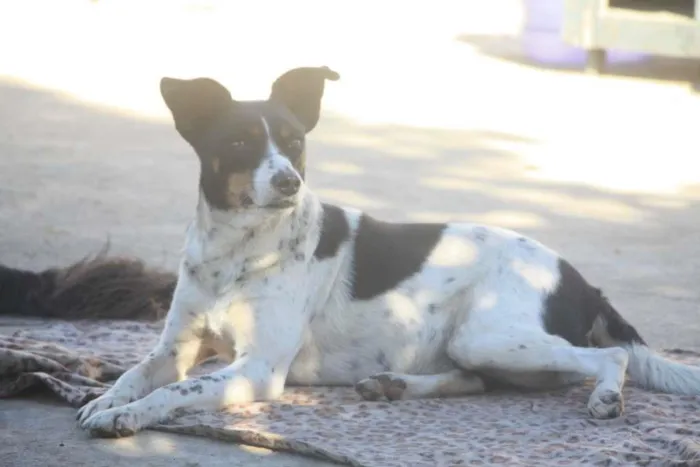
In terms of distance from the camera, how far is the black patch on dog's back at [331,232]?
4.81 metres

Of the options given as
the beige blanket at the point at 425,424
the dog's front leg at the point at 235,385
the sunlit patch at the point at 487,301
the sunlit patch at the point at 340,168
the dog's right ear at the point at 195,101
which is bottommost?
the beige blanket at the point at 425,424

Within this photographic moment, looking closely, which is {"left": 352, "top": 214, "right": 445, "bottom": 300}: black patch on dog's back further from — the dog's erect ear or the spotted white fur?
the dog's erect ear

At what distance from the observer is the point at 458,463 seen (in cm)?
403

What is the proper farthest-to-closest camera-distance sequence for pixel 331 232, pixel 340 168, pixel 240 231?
pixel 340 168 < pixel 331 232 < pixel 240 231

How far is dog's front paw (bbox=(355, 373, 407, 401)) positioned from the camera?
468cm

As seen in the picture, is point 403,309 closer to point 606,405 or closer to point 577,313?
point 577,313

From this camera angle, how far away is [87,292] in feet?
19.8

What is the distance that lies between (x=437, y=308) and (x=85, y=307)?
5.68 feet

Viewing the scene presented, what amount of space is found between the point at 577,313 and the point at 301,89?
3.88ft

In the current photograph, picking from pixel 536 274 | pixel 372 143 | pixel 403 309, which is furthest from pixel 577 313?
pixel 372 143

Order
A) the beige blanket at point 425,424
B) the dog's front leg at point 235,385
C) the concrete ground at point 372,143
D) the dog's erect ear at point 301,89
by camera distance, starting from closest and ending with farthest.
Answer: the beige blanket at point 425,424 < the dog's front leg at point 235,385 < the dog's erect ear at point 301,89 < the concrete ground at point 372,143

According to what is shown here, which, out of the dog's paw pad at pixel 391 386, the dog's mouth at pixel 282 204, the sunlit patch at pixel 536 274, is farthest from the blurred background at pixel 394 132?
the dog's mouth at pixel 282 204

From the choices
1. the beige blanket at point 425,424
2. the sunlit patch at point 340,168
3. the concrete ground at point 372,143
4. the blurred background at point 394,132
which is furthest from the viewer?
the sunlit patch at point 340,168

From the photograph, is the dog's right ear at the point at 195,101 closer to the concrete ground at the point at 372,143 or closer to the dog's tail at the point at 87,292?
the concrete ground at the point at 372,143
